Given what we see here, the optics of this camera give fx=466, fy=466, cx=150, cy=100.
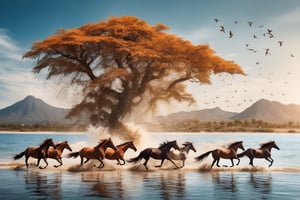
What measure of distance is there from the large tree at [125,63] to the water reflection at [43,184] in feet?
48.8

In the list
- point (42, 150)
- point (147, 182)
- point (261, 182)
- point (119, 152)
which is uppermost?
point (42, 150)

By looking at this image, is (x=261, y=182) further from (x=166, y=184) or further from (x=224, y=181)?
(x=166, y=184)

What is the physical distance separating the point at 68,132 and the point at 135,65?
59.1 meters

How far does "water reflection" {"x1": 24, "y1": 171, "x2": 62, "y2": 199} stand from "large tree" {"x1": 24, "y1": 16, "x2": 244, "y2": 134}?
14881 mm

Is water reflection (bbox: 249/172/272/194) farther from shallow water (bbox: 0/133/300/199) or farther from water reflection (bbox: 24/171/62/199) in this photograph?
water reflection (bbox: 24/171/62/199)

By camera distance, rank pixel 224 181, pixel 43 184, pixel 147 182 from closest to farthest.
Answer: pixel 43 184, pixel 147 182, pixel 224 181

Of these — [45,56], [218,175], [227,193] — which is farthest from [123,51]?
[227,193]

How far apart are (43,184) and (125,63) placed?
20.4 meters

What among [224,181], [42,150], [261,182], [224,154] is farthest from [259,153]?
[42,150]

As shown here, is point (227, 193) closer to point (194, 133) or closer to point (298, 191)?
point (298, 191)

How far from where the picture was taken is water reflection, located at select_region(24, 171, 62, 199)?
13734mm

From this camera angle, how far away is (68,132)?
9181 cm

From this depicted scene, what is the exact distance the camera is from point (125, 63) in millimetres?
35625

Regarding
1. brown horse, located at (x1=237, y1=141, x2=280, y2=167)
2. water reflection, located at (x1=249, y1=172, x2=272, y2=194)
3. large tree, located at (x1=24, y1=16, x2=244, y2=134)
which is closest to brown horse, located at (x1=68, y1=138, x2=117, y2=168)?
brown horse, located at (x1=237, y1=141, x2=280, y2=167)
